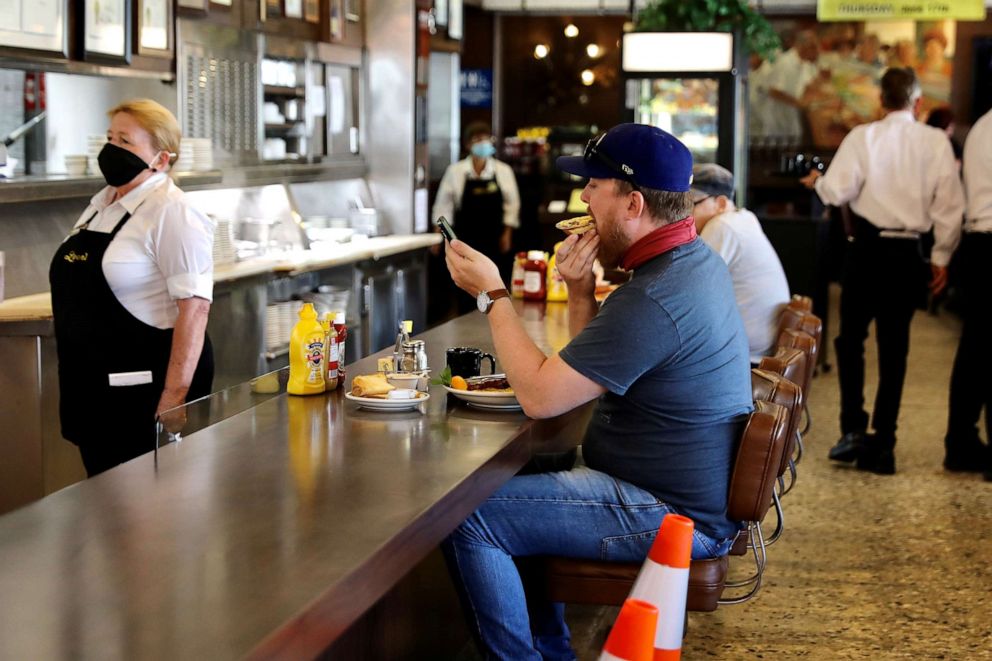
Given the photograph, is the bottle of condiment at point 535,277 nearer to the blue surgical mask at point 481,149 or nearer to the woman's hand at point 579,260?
the woman's hand at point 579,260

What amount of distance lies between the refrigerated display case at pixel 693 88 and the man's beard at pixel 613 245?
586 cm

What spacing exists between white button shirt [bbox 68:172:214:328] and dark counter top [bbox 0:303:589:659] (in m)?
0.95

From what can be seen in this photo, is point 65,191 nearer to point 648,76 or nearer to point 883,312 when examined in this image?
point 883,312

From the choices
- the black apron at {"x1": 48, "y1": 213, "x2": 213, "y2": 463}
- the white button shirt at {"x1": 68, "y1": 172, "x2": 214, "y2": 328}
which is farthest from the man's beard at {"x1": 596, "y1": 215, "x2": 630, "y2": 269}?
the black apron at {"x1": 48, "y1": 213, "x2": 213, "y2": 463}

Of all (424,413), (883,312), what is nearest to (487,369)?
(424,413)

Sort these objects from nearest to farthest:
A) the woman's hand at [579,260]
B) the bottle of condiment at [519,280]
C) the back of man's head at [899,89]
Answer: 1. the woman's hand at [579,260]
2. the bottle of condiment at [519,280]
3. the back of man's head at [899,89]

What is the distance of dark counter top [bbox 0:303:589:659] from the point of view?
1778mm

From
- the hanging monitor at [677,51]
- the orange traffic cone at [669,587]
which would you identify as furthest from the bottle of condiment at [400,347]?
the hanging monitor at [677,51]

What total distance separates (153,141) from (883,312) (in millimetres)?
3938

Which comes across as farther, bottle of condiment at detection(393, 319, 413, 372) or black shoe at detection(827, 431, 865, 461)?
black shoe at detection(827, 431, 865, 461)

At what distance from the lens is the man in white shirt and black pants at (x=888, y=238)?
6.43 meters

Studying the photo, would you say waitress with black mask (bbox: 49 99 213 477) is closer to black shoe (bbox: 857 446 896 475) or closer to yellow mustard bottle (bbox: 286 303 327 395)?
yellow mustard bottle (bbox: 286 303 327 395)

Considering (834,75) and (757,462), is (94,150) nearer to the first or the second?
(757,462)

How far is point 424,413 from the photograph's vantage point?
3.25 m
